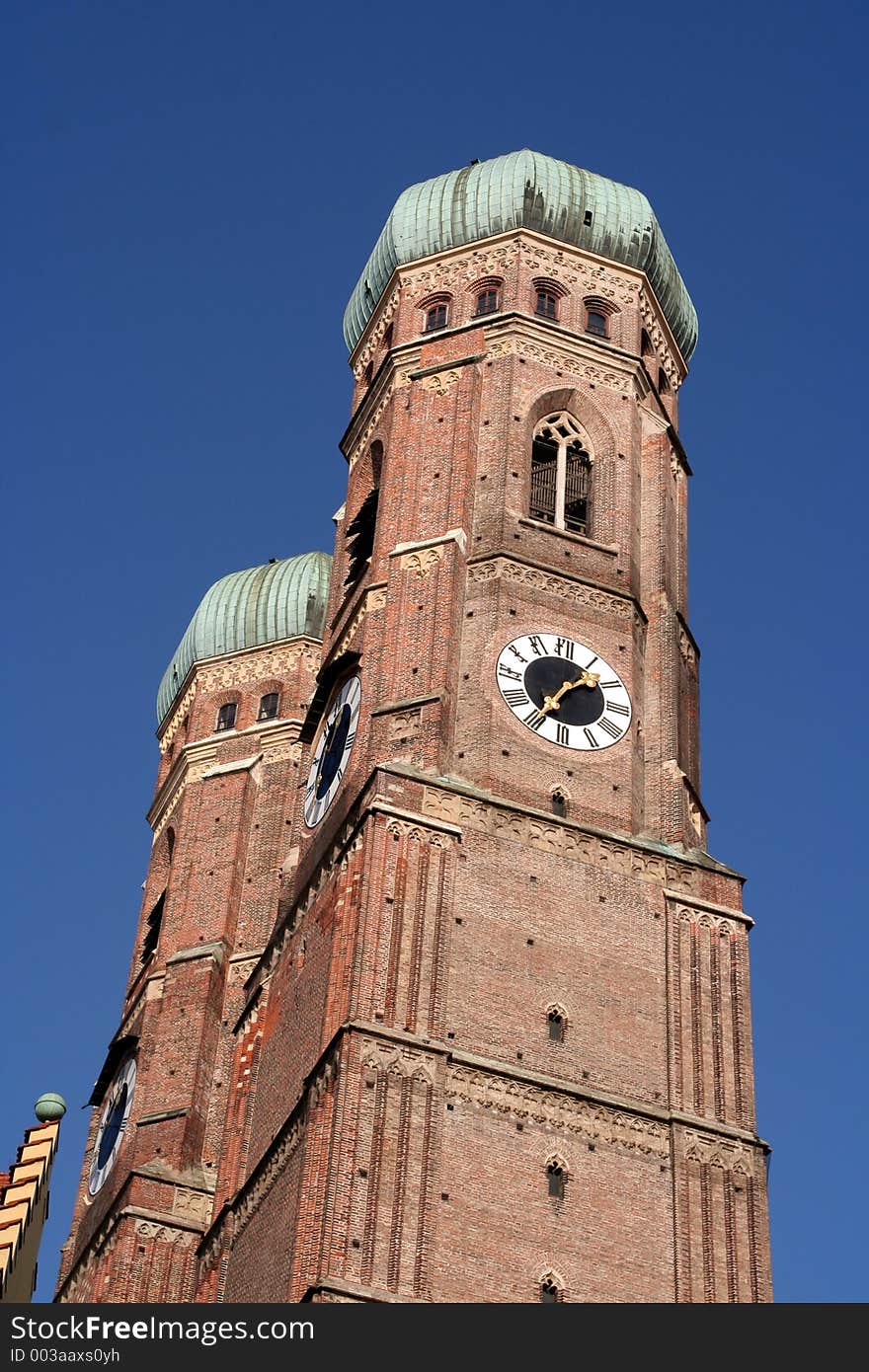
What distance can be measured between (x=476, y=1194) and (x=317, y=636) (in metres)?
23.5

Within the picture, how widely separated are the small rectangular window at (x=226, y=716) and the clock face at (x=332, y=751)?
439 inches

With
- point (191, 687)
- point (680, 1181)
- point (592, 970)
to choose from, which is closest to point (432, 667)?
point (592, 970)

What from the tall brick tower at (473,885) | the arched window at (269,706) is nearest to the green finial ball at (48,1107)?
the tall brick tower at (473,885)

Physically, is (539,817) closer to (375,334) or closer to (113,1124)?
(375,334)

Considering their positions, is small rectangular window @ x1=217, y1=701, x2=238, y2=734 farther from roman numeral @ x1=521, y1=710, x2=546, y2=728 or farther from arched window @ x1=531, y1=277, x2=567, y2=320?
roman numeral @ x1=521, y1=710, x2=546, y2=728

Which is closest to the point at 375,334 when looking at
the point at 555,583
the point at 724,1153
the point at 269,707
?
the point at 269,707

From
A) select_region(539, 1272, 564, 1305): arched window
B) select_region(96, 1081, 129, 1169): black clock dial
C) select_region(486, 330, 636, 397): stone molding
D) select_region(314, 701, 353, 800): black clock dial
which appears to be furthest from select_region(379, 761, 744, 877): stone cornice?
select_region(96, 1081, 129, 1169): black clock dial

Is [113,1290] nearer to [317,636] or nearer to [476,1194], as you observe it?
[476,1194]

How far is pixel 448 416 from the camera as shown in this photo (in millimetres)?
50406

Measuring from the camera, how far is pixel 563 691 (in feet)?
152

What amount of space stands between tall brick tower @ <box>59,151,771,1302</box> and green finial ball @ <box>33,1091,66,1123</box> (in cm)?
382

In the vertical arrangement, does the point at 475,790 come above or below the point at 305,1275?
above
